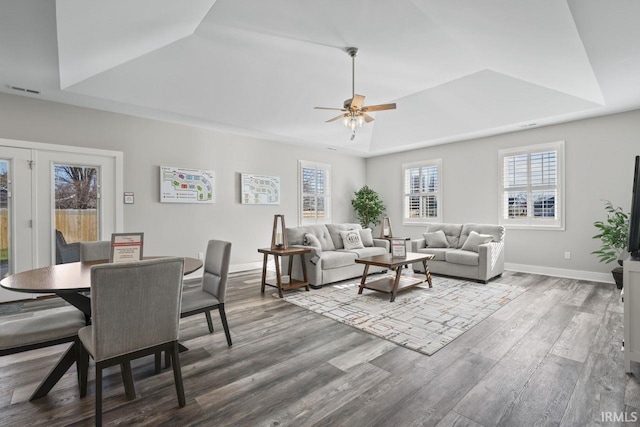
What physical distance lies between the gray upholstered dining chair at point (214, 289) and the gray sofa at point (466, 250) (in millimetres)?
3865

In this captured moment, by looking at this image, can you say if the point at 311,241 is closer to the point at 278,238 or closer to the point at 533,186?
the point at 278,238

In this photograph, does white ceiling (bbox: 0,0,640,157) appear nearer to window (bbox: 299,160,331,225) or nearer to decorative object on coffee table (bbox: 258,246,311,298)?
window (bbox: 299,160,331,225)

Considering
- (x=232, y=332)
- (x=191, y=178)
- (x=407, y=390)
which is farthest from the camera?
(x=191, y=178)

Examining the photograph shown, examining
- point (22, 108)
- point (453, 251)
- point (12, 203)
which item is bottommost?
point (453, 251)

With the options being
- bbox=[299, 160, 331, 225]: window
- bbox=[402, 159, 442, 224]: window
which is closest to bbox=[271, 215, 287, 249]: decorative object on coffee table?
bbox=[299, 160, 331, 225]: window

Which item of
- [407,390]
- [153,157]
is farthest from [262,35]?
[407,390]

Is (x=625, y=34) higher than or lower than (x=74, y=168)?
higher

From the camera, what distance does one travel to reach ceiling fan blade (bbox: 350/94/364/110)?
3482 millimetres

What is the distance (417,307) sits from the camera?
3643 mm

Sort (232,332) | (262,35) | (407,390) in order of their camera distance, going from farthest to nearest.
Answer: (262,35), (232,332), (407,390)

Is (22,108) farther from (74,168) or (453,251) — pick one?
(453,251)

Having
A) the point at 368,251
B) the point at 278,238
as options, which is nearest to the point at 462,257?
the point at 368,251

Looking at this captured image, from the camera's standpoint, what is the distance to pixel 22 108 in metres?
3.93

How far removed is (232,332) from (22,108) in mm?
3940
